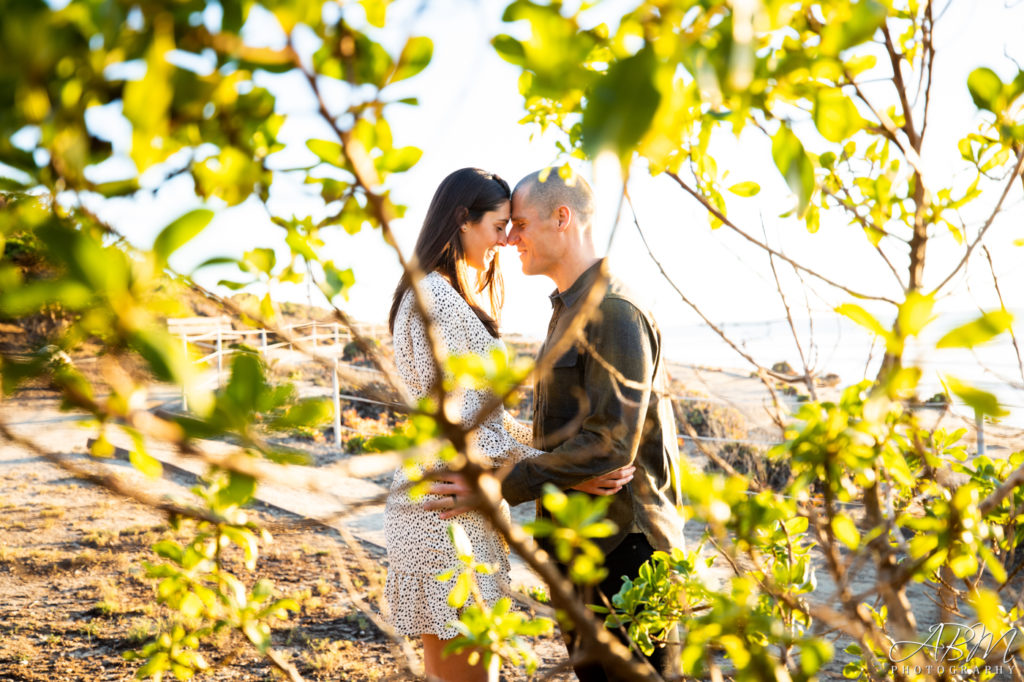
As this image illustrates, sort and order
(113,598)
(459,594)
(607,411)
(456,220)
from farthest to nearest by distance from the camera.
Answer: (113,598), (456,220), (607,411), (459,594)

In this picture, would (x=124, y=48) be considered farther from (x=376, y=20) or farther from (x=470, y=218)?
(x=470, y=218)

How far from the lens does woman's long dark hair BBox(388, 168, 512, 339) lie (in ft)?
7.47

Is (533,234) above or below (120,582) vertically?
above

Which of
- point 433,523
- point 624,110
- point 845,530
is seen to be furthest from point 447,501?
point 624,110

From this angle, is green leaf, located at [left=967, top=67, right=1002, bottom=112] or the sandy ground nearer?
green leaf, located at [left=967, top=67, right=1002, bottom=112]

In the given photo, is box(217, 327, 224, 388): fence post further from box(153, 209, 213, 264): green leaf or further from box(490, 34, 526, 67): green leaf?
box(490, 34, 526, 67): green leaf

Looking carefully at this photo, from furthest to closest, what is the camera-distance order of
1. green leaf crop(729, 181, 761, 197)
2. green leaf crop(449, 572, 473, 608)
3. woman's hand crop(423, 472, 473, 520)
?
woman's hand crop(423, 472, 473, 520) < green leaf crop(449, 572, 473, 608) < green leaf crop(729, 181, 761, 197)

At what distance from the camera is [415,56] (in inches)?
25.9

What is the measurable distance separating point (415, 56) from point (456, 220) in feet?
5.34

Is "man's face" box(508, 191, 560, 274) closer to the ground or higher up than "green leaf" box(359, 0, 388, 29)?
higher up

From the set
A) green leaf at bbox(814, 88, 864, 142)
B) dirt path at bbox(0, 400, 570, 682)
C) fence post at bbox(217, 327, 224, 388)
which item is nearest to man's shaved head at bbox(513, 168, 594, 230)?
fence post at bbox(217, 327, 224, 388)

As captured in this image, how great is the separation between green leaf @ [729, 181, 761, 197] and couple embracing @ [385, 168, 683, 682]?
31.1 inches

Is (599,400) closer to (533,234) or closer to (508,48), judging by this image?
(533,234)

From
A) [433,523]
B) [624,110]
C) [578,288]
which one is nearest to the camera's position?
[624,110]
